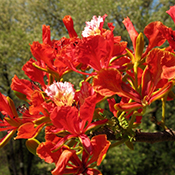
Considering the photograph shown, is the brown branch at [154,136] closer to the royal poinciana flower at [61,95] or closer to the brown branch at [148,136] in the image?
the brown branch at [148,136]

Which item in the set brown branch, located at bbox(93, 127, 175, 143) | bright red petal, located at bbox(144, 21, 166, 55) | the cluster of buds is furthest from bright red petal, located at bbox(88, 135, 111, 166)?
bright red petal, located at bbox(144, 21, 166, 55)

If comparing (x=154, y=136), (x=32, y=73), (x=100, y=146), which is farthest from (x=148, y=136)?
(x=32, y=73)

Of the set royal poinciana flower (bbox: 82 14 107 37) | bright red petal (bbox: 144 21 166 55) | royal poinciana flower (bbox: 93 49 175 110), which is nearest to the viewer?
royal poinciana flower (bbox: 93 49 175 110)

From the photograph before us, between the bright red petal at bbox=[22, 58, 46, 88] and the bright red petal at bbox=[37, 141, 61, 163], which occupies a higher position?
the bright red petal at bbox=[22, 58, 46, 88]

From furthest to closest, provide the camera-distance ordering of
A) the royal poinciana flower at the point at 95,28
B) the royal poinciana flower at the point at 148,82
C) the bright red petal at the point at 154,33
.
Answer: the royal poinciana flower at the point at 95,28 < the bright red petal at the point at 154,33 < the royal poinciana flower at the point at 148,82

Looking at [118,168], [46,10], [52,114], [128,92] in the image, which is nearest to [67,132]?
[52,114]

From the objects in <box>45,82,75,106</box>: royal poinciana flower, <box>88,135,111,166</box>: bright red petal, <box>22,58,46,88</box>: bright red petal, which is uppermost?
<box>22,58,46,88</box>: bright red petal

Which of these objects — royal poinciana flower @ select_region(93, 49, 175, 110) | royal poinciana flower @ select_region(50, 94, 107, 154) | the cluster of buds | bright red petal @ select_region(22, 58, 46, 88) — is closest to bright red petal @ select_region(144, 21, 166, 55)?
the cluster of buds

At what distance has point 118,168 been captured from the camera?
871 centimetres

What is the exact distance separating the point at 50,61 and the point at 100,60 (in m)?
0.19

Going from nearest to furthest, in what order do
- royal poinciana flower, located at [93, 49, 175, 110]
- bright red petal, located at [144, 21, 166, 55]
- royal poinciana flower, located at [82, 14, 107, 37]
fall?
1. royal poinciana flower, located at [93, 49, 175, 110]
2. bright red petal, located at [144, 21, 166, 55]
3. royal poinciana flower, located at [82, 14, 107, 37]

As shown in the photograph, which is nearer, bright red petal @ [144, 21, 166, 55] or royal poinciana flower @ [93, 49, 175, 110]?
royal poinciana flower @ [93, 49, 175, 110]

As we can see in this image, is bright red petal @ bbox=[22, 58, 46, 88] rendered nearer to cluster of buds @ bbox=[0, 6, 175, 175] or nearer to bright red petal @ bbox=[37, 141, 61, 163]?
cluster of buds @ bbox=[0, 6, 175, 175]

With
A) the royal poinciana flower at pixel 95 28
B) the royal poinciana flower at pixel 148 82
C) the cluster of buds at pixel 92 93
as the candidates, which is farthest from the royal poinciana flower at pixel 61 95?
the royal poinciana flower at pixel 95 28
